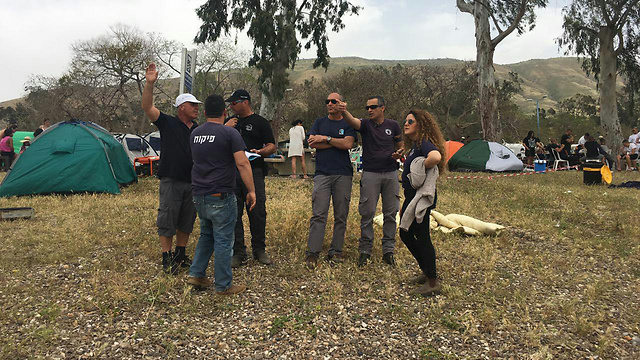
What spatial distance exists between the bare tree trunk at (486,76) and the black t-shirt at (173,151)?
18.6 meters

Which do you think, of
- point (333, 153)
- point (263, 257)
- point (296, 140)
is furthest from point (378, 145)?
point (296, 140)

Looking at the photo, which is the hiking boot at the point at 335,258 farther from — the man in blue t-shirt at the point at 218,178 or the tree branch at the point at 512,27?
the tree branch at the point at 512,27

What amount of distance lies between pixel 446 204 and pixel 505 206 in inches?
48.0

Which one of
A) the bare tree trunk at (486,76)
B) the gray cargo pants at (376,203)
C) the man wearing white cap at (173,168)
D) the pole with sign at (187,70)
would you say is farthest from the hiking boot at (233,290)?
the bare tree trunk at (486,76)

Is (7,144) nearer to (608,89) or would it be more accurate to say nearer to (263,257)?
(263,257)

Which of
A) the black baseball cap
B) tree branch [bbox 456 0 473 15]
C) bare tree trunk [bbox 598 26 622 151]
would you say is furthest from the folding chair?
the black baseball cap

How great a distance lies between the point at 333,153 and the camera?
16.9 feet

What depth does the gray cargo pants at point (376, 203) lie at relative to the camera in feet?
17.1

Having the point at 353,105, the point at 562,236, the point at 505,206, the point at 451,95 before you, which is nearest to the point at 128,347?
the point at 562,236

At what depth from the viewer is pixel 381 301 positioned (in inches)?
168

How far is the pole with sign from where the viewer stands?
24.1ft

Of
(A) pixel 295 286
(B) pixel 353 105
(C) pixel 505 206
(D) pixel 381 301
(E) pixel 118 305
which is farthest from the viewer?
(B) pixel 353 105

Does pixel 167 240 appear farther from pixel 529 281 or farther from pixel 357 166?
pixel 357 166

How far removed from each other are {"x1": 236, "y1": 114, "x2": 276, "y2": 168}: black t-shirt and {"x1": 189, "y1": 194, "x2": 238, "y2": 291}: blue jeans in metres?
1.21
